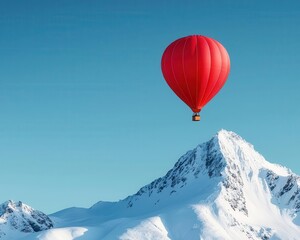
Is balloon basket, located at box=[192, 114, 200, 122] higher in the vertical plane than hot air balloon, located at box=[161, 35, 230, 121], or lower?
lower

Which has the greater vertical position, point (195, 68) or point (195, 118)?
point (195, 68)

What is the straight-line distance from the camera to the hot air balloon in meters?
120

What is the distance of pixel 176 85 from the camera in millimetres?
122812

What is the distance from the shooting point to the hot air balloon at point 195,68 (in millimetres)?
120500

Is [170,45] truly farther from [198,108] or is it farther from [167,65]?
[198,108]

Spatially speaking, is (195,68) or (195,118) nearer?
(195,118)

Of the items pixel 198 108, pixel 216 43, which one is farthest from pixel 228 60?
pixel 198 108

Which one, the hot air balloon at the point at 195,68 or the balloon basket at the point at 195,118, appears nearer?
the balloon basket at the point at 195,118

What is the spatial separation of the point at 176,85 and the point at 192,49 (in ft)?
21.5

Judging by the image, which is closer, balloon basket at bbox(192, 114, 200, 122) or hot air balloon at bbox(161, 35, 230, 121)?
balloon basket at bbox(192, 114, 200, 122)

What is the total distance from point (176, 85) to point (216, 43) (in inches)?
387

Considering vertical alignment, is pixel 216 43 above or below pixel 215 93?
above

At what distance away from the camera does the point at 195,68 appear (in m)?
121

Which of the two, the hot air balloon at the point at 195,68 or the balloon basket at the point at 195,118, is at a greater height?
the hot air balloon at the point at 195,68
